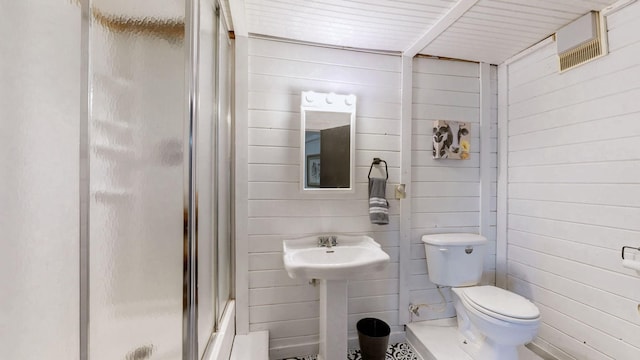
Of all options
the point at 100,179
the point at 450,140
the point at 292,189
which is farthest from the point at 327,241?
the point at 100,179

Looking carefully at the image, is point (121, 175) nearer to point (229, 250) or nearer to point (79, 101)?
point (79, 101)

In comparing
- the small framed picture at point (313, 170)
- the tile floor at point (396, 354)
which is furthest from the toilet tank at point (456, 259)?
the small framed picture at point (313, 170)

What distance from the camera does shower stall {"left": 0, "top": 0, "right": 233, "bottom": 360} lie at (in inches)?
16.7

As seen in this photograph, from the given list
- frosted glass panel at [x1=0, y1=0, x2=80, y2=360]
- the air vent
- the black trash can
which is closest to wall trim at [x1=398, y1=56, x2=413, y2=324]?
the black trash can

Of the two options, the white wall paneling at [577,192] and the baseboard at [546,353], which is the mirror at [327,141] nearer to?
the white wall paneling at [577,192]

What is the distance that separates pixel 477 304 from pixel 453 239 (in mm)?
445

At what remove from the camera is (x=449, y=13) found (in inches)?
60.1

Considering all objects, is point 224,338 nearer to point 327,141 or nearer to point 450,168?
point 327,141

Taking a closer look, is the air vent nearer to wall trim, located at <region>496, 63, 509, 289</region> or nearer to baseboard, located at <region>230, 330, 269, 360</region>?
wall trim, located at <region>496, 63, 509, 289</region>

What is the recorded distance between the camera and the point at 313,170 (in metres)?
1.83

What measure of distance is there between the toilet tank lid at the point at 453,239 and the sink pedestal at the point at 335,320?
30.4 inches

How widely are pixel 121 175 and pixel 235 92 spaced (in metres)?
1.23

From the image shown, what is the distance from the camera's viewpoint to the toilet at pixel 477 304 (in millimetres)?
1436

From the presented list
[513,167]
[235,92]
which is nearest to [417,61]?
[513,167]
